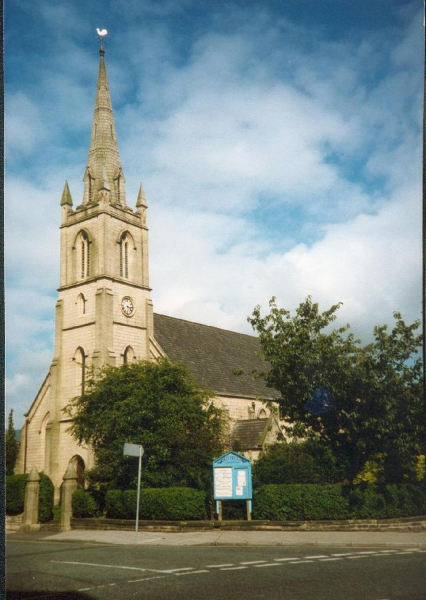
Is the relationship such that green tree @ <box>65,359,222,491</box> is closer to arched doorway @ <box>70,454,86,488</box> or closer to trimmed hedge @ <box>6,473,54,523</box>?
trimmed hedge @ <box>6,473,54,523</box>

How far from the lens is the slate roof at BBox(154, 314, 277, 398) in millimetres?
41875

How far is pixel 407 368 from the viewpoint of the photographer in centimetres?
1002

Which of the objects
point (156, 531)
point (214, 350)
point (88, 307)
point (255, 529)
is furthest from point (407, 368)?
point (214, 350)

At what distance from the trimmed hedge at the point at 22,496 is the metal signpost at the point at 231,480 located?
27.9 feet

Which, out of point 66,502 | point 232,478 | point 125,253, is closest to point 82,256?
point 125,253

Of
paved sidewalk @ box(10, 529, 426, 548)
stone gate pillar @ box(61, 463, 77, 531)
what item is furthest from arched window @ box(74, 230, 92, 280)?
paved sidewalk @ box(10, 529, 426, 548)

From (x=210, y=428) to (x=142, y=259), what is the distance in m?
19.5

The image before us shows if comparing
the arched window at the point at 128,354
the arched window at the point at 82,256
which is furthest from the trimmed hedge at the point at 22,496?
the arched window at the point at 82,256

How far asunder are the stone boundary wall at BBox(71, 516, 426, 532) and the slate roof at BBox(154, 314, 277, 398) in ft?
65.3

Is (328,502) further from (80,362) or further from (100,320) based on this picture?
(80,362)

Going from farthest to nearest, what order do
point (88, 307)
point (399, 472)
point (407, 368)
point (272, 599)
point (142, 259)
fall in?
point (142, 259) → point (88, 307) → point (399, 472) → point (407, 368) → point (272, 599)

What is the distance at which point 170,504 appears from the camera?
19.9 m

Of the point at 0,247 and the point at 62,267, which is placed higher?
the point at 62,267

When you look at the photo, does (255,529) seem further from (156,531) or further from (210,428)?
(210,428)
